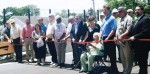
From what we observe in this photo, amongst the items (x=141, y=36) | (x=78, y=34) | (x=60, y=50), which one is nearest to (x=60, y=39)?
(x=60, y=50)

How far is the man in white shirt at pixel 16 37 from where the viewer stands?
14195mm

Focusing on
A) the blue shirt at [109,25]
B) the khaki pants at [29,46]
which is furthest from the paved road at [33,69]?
the blue shirt at [109,25]

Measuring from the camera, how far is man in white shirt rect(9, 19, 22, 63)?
46.6 feet

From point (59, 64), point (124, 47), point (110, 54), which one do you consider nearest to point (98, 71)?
point (110, 54)

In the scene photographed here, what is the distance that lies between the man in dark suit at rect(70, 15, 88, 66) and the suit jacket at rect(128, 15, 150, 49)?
259cm

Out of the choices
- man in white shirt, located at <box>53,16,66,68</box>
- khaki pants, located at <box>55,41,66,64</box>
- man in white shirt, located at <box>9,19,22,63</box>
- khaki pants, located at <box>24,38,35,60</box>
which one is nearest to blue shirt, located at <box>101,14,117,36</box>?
man in white shirt, located at <box>53,16,66,68</box>

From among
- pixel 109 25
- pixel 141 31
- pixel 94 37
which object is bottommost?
pixel 94 37

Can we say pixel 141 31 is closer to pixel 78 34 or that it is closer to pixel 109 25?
pixel 109 25

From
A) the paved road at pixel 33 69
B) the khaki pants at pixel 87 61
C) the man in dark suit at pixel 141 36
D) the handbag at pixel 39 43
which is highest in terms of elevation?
the man in dark suit at pixel 141 36

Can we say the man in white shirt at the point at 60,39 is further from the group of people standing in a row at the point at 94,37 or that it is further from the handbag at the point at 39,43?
the handbag at the point at 39,43

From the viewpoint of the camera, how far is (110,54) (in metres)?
10.1

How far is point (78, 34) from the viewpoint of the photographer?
11.3m

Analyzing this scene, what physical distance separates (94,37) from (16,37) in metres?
4.96

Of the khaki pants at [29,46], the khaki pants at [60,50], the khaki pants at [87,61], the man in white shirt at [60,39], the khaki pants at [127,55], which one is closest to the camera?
the khaki pants at [127,55]
